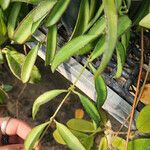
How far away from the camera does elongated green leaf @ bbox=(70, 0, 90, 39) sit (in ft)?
2.85

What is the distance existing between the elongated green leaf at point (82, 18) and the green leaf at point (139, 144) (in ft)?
0.95

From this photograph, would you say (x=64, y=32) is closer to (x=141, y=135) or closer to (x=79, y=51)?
(x=79, y=51)

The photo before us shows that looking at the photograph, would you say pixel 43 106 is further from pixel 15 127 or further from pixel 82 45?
pixel 82 45

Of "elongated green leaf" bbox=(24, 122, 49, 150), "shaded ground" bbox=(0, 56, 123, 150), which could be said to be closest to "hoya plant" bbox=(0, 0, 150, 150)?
"elongated green leaf" bbox=(24, 122, 49, 150)

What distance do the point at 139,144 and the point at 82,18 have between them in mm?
327

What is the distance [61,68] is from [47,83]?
518 mm

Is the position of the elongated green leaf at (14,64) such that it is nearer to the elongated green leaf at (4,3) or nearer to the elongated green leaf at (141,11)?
the elongated green leaf at (4,3)

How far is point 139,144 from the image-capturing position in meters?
0.88

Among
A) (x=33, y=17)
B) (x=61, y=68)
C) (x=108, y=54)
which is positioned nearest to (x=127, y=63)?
(x=61, y=68)

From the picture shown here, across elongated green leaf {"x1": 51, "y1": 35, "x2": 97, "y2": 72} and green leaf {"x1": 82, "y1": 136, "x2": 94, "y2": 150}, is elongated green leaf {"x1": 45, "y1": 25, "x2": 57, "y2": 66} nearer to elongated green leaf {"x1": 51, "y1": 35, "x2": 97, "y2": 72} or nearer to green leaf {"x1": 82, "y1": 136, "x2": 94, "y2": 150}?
elongated green leaf {"x1": 51, "y1": 35, "x2": 97, "y2": 72}

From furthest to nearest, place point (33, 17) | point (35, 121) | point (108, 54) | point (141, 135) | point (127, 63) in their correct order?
point (35, 121) → point (127, 63) → point (141, 135) → point (33, 17) → point (108, 54)

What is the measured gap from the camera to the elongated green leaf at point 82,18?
0.87m

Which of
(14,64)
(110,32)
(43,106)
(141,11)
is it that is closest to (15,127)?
(14,64)

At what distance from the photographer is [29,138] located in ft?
2.86
